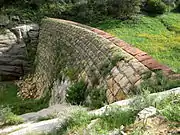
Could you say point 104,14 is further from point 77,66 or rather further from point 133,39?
point 77,66

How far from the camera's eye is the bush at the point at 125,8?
84.2 ft

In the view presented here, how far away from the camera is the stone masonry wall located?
7746 millimetres

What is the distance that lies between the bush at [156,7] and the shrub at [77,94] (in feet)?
62.7

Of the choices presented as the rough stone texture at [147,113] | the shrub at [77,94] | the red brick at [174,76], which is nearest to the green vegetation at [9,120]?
the shrub at [77,94]

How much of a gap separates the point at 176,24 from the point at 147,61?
18747mm

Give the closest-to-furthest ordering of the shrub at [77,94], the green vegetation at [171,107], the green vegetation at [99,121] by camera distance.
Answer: the green vegetation at [171,107], the green vegetation at [99,121], the shrub at [77,94]

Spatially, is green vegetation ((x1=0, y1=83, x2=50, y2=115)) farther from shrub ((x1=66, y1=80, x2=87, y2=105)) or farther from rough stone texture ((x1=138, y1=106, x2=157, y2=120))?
rough stone texture ((x1=138, y1=106, x2=157, y2=120))

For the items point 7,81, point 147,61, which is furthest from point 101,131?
point 7,81

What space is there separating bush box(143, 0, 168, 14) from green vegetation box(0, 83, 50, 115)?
12773 millimetres

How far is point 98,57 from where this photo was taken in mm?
10414

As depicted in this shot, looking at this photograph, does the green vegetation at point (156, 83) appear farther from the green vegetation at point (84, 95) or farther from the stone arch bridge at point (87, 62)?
the green vegetation at point (84, 95)

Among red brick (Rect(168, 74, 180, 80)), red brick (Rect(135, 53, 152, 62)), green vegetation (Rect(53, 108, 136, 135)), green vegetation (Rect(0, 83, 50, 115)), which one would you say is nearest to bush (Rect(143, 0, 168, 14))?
green vegetation (Rect(0, 83, 50, 115))

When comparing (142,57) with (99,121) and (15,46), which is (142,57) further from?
(15,46)

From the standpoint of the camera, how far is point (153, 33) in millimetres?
23219
